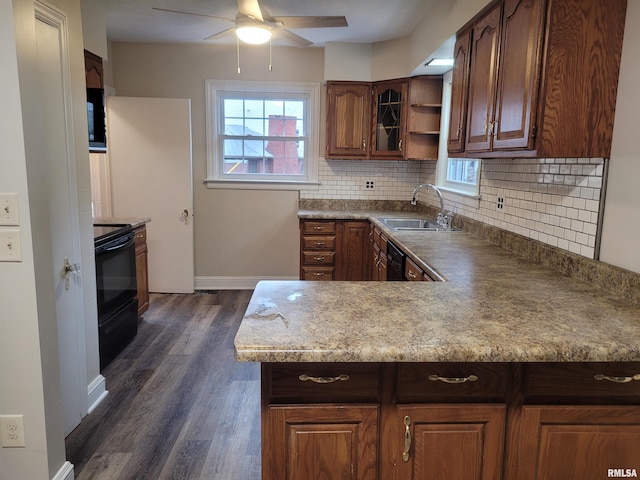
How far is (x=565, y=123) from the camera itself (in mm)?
1768

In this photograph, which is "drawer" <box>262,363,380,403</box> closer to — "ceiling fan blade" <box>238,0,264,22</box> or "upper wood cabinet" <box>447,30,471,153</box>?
"upper wood cabinet" <box>447,30,471,153</box>

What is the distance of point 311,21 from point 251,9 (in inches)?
18.2

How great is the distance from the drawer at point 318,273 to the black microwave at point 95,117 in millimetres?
2228

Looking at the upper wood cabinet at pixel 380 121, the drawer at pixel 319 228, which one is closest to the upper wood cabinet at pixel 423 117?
the upper wood cabinet at pixel 380 121

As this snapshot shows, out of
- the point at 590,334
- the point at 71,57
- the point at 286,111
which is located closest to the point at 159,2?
the point at 71,57

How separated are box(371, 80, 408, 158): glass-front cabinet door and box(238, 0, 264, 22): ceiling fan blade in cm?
196

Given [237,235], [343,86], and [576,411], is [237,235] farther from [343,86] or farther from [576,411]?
[576,411]

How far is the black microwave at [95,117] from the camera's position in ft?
9.99

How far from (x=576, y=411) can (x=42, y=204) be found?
199 centimetres

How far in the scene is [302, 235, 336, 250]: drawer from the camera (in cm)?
450

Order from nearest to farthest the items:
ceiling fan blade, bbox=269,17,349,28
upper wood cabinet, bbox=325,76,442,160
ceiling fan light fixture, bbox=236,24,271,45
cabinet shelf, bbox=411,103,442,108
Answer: ceiling fan light fixture, bbox=236,24,271,45, ceiling fan blade, bbox=269,17,349,28, cabinet shelf, bbox=411,103,442,108, upper wood cabinet, bbox=325,76,442,160

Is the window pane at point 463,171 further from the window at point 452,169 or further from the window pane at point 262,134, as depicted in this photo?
the window pane at point 262,134

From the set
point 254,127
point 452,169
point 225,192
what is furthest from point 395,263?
point 254,127

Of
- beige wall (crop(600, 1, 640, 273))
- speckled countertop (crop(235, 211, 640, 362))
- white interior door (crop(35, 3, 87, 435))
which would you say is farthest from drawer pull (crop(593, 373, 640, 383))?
white interior door (crop(35, 3, 87, 435))
